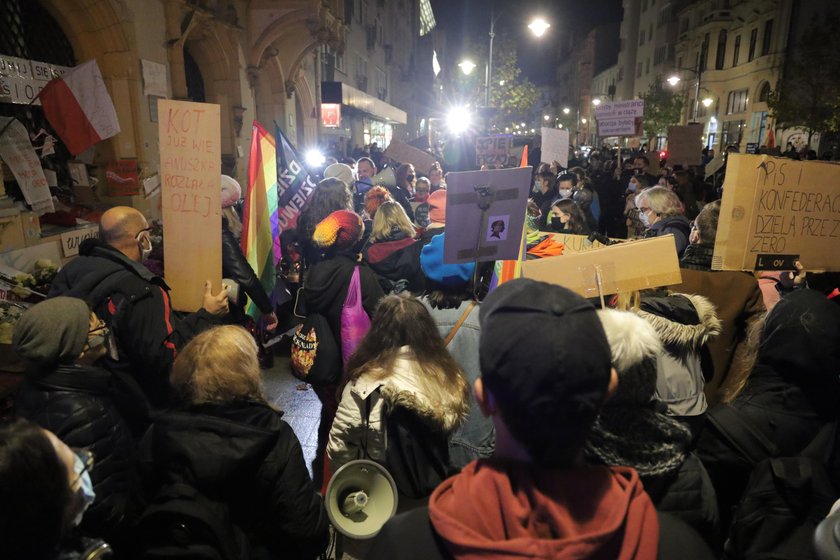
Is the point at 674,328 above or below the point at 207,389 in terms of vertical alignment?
above

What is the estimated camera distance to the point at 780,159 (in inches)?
124

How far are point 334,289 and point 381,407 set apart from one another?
141 cm

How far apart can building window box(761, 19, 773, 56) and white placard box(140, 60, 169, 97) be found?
4575 centimetres

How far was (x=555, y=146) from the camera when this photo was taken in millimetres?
10125

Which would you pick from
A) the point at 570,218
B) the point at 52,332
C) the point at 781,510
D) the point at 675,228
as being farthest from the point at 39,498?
the point at 570,218

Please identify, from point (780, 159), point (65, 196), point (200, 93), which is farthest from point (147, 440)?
point (200, 93)

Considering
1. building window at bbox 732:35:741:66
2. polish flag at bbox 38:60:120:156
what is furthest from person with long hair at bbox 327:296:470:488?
building window at bbox 732:35:741:66

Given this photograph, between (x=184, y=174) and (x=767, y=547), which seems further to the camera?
(x=184, y=174)

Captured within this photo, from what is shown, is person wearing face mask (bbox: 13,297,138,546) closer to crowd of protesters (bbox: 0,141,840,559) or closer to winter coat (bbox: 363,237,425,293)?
crowd of protesters (bbox: 0,141,840,559)

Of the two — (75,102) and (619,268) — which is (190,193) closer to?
(619,268)

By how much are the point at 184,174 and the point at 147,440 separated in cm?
175

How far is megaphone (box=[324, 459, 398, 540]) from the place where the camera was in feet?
7.95

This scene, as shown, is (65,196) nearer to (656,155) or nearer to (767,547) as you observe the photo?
(767,547)

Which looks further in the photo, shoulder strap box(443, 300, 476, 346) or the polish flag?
the polish flag
